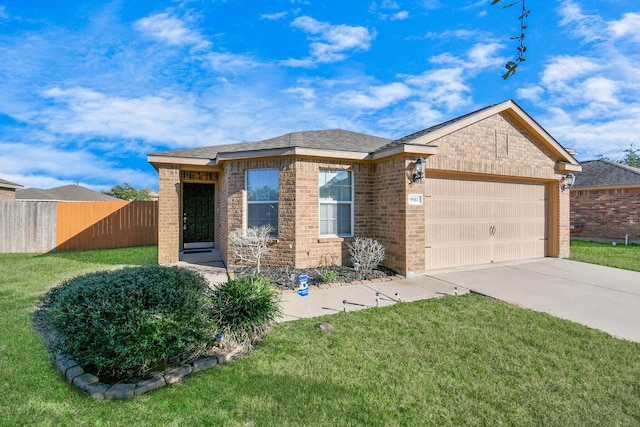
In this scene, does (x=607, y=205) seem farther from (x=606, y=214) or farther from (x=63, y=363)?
(x=63, y=363)

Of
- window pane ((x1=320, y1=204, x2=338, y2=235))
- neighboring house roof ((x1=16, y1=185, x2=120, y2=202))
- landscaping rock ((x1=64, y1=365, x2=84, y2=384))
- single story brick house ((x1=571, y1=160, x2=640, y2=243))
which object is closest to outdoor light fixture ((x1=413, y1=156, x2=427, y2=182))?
window pane ((x1=320, y1=204, x2=338, y2=235))

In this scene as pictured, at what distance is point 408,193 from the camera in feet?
23.5

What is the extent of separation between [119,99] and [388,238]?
490 inches

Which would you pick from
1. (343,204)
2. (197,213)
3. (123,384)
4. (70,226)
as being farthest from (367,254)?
(70,226)

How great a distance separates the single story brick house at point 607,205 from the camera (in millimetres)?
14422

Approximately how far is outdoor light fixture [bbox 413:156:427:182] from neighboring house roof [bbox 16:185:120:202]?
31.8 meters

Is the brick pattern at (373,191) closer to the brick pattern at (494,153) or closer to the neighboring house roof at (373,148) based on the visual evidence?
the brick pattern at (494,153)

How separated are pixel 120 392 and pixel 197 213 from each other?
406 inches

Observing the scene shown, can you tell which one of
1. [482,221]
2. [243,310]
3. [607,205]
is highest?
[607,205]

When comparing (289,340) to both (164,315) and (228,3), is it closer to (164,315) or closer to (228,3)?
(164,315)

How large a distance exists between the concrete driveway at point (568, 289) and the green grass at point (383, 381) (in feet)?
2.23

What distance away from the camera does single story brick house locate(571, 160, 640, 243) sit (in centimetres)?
1442

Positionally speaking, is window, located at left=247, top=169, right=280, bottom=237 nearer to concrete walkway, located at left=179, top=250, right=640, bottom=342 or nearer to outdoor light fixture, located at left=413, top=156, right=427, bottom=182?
concrete walkway, located at left=179, top=250, right=640, bottom=342

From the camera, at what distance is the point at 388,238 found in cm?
780
